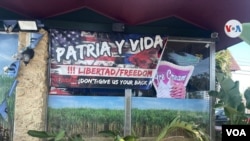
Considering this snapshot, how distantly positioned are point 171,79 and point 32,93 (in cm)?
231

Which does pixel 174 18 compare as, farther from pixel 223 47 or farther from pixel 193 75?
pixel 223 47

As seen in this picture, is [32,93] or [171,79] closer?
[32,93]

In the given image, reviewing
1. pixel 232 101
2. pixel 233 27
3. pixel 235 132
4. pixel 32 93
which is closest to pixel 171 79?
pixel 232 101

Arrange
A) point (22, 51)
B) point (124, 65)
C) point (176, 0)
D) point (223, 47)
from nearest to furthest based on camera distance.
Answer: point (176, 0) → point (22, 51) → point (124, 65) → point (223, 47)

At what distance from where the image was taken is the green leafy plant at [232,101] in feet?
17.3

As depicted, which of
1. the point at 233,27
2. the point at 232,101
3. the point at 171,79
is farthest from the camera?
the point at 171,79

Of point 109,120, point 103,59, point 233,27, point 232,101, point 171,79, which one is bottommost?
point 109,120

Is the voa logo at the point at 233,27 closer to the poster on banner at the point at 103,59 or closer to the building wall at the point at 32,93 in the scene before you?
the poster on banner at the point at 103,59

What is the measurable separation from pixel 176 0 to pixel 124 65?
140 cm

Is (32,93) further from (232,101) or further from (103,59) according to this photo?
(232,101)

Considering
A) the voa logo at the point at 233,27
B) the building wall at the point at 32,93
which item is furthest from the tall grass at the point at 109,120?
the voa logo at the point at 233,27

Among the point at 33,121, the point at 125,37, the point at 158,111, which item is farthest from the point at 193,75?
the point at 33,121

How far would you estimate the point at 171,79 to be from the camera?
5.93 metres

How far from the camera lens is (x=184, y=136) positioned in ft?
19.2
